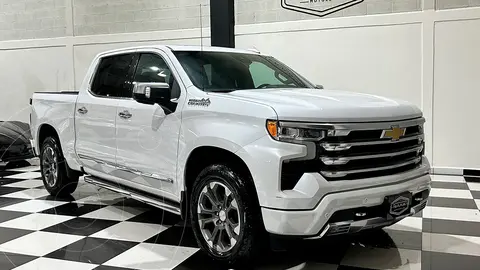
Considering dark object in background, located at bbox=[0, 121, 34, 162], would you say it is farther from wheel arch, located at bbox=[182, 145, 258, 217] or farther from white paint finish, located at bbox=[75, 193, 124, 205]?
wheel arch, located at bbox=[182, 145, 258, 217]

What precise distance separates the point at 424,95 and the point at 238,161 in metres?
4.18

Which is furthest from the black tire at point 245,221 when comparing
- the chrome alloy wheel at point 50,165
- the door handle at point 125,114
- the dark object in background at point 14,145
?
the dark object in background at point 14,145

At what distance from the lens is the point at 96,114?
4.15m

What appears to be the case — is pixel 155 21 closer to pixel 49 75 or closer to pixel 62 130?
pixel 49 75

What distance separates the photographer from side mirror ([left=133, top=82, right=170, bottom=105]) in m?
3.27

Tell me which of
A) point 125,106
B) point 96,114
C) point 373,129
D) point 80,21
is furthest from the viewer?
point 80,21

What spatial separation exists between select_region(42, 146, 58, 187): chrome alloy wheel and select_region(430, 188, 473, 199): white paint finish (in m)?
3.81

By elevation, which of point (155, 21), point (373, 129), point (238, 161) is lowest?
point (238, 161)

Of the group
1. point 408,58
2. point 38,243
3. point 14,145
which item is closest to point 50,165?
point 38,243

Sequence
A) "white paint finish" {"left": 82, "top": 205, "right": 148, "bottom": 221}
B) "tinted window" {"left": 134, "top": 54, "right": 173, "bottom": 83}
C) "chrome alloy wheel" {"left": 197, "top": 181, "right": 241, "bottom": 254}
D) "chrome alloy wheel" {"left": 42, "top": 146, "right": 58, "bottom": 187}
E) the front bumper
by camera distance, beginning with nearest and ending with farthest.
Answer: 1. the front bumper
2. "chrome alloy wheel" {"left": 197, "top": 181, "right": 241, "bottom": 254}
3. "tinted window" {"left": 134, "top": 54, "right": 173, "bottom": 83}
4. "white paint finish" {"left": 82, "top": 205, "right": 148, "bottom": 221}
5. "chrome alloy wheel" {"left": 42, "top": 146, "right": 58, "bottom": 187}

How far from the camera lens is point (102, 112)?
407cm

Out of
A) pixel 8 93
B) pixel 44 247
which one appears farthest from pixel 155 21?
pixel 44 247

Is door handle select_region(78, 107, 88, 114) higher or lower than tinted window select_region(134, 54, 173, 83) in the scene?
lower

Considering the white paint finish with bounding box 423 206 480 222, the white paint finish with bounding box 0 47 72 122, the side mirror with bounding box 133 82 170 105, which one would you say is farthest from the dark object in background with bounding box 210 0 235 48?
the white paint finish with bounding box 0 47 72 122
